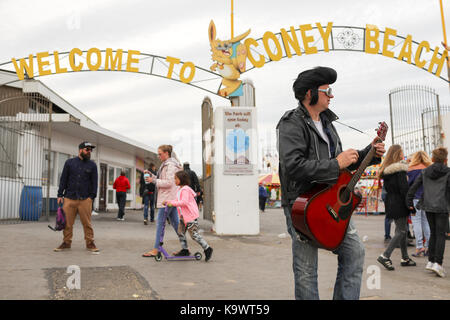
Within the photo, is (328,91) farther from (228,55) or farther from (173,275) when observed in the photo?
(228,55)

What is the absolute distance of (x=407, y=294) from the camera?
15.1 feet

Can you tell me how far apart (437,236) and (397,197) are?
89 centimetres

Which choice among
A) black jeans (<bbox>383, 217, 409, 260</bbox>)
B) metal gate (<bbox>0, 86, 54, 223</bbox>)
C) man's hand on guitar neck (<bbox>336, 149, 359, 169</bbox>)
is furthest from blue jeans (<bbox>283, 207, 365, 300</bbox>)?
metal gate (<bbox>0, 86, 54, 223</bbox>)

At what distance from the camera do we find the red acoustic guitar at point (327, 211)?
8.51 feet

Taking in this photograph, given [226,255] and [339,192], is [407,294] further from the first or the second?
[226,255]

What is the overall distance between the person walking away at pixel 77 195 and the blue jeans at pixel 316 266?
5.36 metres

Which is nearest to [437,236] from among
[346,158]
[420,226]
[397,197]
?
[397,197]

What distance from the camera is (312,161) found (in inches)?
103

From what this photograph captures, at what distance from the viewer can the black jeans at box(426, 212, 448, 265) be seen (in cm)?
591

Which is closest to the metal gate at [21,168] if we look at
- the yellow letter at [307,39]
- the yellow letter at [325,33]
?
the yellow letter at [307,39]

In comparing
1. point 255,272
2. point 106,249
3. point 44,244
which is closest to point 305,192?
point 255,272

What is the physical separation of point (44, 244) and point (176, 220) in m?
2.78

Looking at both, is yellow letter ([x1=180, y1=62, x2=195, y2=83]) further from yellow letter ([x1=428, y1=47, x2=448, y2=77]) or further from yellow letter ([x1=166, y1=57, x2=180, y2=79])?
yellow letter ([x1=428, y1=47, x2=448, y2=77])
